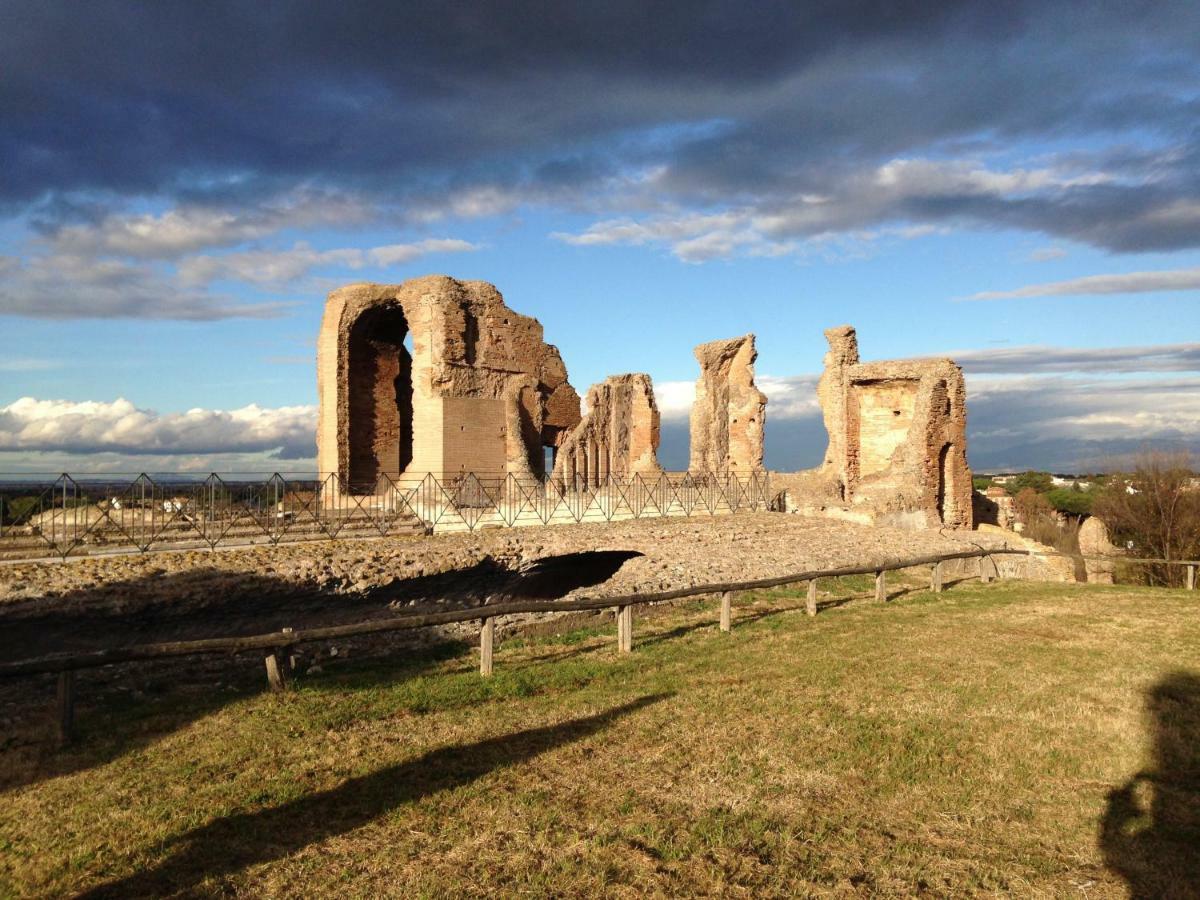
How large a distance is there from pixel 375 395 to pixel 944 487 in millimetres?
20381

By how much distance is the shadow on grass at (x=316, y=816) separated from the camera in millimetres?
4207

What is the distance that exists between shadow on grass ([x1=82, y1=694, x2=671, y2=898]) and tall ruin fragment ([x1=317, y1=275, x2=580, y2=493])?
21.8 metres

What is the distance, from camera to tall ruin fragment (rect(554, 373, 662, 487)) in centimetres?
3150

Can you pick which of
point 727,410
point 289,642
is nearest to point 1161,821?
point 289,642

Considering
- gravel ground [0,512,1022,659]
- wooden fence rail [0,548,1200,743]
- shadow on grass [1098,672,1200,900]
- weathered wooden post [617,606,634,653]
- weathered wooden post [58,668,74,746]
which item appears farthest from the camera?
gravel ground [0,512,1022,659]

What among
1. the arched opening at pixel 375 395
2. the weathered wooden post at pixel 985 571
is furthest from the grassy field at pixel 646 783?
the arched opening at pixel 375 395

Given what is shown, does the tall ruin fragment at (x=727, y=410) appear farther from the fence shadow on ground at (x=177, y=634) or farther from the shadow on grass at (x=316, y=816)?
the shadow on grass at (x=316, y=816)

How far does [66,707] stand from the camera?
646 cm

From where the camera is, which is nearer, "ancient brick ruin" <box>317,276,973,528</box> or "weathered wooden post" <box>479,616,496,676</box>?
"weathered wooden post" <box>479,616,496,676</box>

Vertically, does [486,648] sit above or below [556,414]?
below

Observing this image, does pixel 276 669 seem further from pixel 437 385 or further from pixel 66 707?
pixel 437 385

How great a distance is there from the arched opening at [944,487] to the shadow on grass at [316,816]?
976 inches

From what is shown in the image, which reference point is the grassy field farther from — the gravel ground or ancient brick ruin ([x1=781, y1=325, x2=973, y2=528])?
ancient brick ruin ([x1=781, y1=325, x2=973, y2=528])

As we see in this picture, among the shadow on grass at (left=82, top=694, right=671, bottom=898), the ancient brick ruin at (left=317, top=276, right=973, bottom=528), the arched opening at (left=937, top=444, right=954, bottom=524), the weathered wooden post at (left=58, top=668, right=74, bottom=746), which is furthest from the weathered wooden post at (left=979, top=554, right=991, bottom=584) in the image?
the weathered wooden post at (left=58, top=668, right=74, bottom=746)
